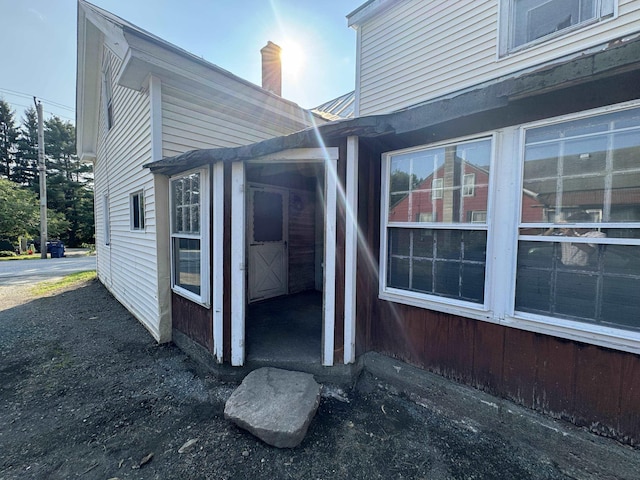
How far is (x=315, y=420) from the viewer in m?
2.43

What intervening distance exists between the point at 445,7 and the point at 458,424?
6.25m

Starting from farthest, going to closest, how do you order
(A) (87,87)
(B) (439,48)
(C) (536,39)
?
(A) (87,87), (B) (439,48), (C) (536,39)

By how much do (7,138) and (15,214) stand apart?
1510cm

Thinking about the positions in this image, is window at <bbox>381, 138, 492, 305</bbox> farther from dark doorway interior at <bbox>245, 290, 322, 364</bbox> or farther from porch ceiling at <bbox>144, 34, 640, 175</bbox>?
dark doorway interior at <bbox>245, 290, 322, 364</bbox>

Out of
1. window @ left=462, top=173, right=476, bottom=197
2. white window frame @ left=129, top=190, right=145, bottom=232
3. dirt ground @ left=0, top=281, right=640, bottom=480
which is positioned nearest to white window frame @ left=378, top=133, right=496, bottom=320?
window @ left=462, top=173, right=476, bottom=197

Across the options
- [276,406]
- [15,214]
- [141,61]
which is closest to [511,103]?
[276,406]

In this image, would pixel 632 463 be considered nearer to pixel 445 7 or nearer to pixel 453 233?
pixel 453 233

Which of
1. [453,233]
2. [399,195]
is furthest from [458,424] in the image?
[399,195]

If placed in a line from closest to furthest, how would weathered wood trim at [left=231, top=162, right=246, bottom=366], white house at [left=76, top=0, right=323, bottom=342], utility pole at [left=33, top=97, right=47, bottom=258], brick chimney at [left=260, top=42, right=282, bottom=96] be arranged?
weathered wood trim at [left=231, top=162, right=246, bottom=366]
white house at [left=76, top=0, right=323, bottom=342]
brick chimney at [left=260, top=42, right=282, bottom=96]
utility pole at [left=33, top=97, right=47, bottom=258]

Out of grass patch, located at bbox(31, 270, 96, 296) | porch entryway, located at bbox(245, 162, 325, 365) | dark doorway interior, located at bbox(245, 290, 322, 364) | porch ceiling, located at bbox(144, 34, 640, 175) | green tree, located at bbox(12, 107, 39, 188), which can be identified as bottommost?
grass patch, located at bbox(31, 270, 96, 296)

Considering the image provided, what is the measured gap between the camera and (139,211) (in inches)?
200

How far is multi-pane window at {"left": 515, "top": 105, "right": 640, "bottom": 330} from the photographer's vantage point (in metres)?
1.78

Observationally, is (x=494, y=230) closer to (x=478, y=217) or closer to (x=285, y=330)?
(x=478, y=217)

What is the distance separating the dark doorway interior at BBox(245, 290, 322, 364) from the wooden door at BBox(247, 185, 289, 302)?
29cm
